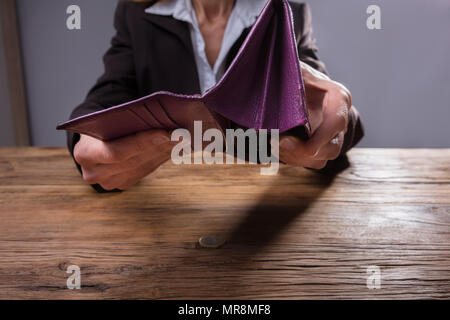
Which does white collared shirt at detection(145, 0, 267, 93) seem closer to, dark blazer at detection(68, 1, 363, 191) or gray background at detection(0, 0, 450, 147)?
dark blazer at detection(68, 1, 363, 191)

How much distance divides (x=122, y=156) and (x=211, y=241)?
6.9 inches

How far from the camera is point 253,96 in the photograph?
0.45 metres

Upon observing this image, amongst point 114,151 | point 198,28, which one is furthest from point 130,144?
point 198,28

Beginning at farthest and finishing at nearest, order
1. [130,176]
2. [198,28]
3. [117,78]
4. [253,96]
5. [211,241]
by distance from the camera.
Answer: [198,28]
[117,78]
[130,176]
[211,241]
[253,96]

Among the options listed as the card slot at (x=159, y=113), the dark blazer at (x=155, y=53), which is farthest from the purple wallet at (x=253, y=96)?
the dark blazer at (x=155, y=53)

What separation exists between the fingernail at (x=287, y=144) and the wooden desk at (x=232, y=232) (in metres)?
0.14

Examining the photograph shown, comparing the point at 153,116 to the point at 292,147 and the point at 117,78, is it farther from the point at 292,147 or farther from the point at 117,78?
the point at 117,78

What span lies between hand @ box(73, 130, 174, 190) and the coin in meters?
0.14

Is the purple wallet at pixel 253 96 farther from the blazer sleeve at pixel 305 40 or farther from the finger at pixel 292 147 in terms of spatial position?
the blazer sleeve at pixel 305 40

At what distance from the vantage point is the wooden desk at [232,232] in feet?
1.51

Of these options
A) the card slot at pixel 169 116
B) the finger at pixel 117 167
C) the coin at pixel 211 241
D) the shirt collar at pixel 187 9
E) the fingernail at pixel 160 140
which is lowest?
the coin at pixel 211 241
